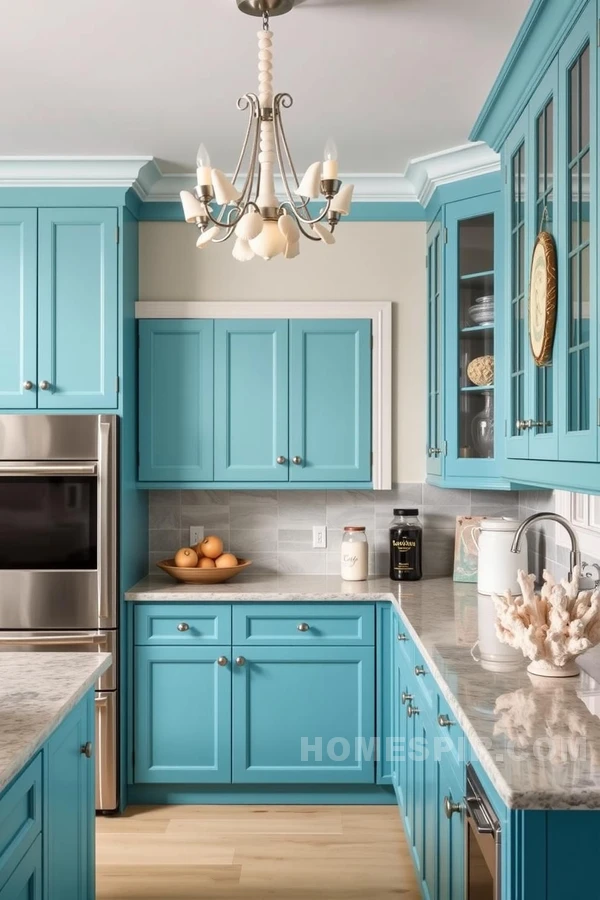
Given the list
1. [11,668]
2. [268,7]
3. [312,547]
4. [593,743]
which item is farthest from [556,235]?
[312,547]

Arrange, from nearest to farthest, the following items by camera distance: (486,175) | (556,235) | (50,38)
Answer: (556,235) < (50,38) < (486,175)

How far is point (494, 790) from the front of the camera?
5.19ft

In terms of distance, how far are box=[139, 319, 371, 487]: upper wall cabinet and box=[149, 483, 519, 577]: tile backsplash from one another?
0.24 meters

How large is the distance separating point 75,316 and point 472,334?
163 centimetres

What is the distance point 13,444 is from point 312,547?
1419mm

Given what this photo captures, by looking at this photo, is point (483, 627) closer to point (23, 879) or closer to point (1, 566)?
point (23, 879)

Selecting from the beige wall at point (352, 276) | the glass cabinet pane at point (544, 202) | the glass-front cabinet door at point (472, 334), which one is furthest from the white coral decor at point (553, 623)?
the beige wall at point (352, 276)

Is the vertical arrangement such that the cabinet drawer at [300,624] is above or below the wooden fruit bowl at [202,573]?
below

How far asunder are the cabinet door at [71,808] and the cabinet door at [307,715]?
1304mm

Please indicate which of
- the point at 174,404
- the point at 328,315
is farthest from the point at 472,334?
the point at 174,404

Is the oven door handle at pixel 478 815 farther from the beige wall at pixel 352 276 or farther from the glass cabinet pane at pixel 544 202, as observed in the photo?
the beige wall at pixel 352 276

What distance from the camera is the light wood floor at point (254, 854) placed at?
292 centimetres

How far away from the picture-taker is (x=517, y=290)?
2650 millimetres

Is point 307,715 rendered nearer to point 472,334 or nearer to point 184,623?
point 184,623
